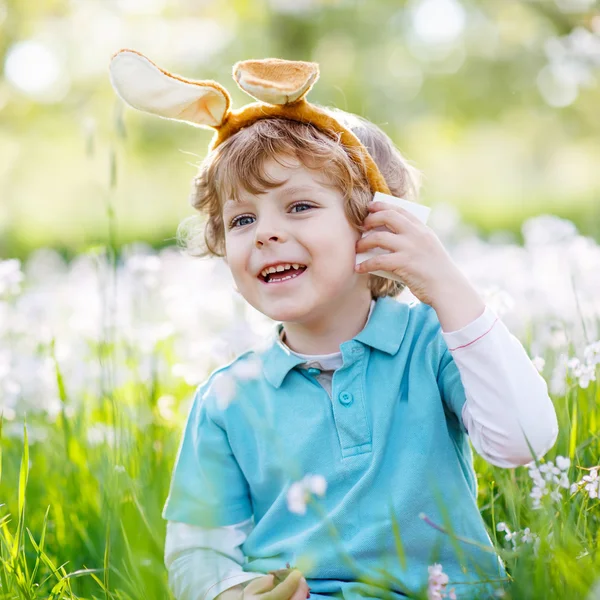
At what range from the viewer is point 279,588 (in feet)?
6.51

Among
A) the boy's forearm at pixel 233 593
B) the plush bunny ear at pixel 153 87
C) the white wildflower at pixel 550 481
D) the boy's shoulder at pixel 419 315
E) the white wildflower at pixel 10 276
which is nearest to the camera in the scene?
the white wildflower at pixel 550 481

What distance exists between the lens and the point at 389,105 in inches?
632

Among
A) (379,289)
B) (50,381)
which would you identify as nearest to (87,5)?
(50,381)

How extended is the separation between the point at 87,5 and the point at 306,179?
1298 cm

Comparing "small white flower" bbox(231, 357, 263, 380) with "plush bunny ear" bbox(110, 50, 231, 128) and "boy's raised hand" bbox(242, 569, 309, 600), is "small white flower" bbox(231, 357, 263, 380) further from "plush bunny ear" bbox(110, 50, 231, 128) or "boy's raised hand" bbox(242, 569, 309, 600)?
"plush bunny ear" bbox(110, 50, 231, 128)

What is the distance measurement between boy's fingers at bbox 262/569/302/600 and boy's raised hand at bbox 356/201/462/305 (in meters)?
0.72

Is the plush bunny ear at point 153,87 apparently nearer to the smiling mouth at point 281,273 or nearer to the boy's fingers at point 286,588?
the smiling mouth at point 281,273

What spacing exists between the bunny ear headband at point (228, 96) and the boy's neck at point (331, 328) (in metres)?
0.33

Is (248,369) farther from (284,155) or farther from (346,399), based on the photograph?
(284,155)

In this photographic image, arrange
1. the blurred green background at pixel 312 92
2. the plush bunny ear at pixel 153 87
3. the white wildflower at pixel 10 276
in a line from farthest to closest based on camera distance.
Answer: the blurred green background at pixel 312 92 < the white wildflower at pixel 10 276 < the plush bunny ear at pixel 153 87

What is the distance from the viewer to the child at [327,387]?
80.0 inches

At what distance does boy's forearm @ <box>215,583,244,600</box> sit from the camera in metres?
2.10

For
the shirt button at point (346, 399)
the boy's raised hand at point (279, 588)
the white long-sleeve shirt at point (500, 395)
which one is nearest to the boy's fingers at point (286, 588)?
the boy's raised hand at point (279, 588)

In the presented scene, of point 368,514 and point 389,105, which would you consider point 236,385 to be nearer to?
point 368,514
